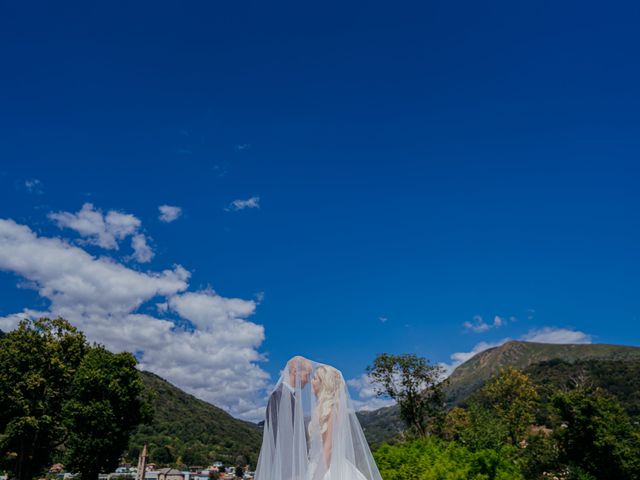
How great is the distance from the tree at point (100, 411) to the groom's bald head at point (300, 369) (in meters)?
29.0

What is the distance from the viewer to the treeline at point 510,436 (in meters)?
8.66

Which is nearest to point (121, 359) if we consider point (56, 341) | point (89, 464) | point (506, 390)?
point (56, 341)

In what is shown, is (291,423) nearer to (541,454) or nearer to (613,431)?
(613,431)

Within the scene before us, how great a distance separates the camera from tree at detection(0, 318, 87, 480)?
27.2 meters

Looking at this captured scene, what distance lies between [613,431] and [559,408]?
10.5 ft

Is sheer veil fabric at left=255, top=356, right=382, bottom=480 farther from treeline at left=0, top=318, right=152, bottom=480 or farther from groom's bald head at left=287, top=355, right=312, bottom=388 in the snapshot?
treeline at left=0, top=318, right=152, bottom=480

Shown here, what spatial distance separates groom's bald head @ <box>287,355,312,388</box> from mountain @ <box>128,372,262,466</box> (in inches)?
2679

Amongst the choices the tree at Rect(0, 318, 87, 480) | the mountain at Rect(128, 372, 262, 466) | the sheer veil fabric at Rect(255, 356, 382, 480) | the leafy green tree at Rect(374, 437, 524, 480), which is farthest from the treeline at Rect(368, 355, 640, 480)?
the mountain at Rect(128, 372, 262, 466)

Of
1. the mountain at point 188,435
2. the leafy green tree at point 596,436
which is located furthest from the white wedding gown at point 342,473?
the mountain at point 188,435

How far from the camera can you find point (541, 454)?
2795 centimetres

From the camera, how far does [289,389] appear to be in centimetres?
409

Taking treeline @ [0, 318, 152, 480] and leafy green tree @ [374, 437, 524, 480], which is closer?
leafy green tree @ [374, 437, 524, 480]

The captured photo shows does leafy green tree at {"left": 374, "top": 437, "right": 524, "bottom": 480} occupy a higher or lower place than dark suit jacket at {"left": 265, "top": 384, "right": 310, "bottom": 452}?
lower

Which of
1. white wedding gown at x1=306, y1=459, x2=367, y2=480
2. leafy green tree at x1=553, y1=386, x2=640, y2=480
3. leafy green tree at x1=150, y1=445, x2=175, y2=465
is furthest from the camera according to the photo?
leafy green tree at x1=150, y1=445, x2=175, y2=465
